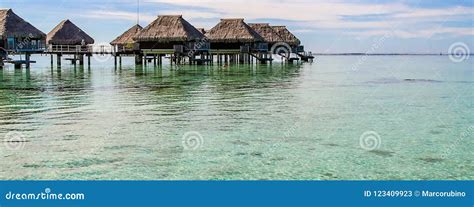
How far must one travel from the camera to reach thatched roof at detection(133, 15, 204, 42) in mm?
42125

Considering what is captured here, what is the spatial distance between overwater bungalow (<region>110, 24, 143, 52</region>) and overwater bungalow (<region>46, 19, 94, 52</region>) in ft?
8.65

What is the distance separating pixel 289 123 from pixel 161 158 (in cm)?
426

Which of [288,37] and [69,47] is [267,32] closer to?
[288,37]

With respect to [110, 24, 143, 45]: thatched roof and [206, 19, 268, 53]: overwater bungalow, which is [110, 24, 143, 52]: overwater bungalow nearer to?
[110, 24, 143, 45]: thatched roof
